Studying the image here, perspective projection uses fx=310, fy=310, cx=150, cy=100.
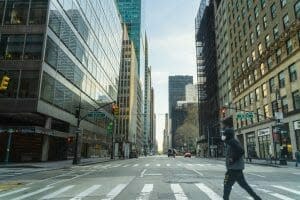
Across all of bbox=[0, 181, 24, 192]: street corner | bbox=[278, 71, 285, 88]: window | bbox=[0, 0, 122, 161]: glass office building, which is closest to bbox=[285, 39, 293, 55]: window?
bbox=[278, 71, 285, 88]: window

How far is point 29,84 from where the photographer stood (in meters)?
32.2

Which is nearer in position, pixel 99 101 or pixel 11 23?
pixel 11 23

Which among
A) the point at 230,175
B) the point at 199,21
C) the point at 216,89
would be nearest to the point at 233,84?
the point at 216,89

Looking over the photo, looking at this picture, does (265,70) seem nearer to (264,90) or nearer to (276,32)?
(264,90)

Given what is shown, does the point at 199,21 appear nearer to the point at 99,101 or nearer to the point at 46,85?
the point at 99,101


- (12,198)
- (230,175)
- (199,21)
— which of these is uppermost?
(199,21)

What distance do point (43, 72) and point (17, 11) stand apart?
→ 799 centimetres

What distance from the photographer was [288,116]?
37250mm

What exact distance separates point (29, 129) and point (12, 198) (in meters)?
22.5

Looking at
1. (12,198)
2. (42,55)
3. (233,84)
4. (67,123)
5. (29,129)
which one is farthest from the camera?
(233,84)

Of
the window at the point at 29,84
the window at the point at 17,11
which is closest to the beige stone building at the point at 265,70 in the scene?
the window at the point at 29,84

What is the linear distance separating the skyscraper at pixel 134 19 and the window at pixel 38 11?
130321 millimetres

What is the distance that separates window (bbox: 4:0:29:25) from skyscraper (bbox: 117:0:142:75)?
130452mm

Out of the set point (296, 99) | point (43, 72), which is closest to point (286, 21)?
point (296, 99)
